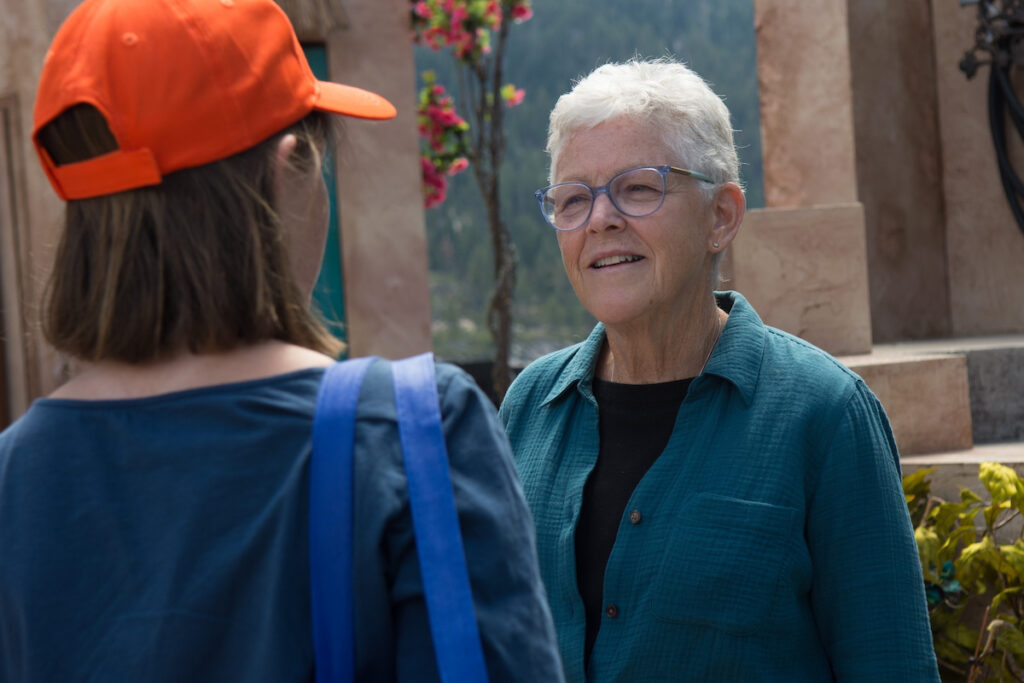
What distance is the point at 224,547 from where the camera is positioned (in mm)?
1033

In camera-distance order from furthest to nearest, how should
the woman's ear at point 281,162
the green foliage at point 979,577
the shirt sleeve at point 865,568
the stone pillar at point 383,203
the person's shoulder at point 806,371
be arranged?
the stone pillar at point 383,203 < the green foliage at point 979,577 < the person's shoulder at point 806,371 < the shirt sleeve at point 865,568 < the woman's ear at point 281,162

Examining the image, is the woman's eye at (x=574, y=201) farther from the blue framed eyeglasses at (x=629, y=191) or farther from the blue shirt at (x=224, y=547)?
the blue shirt at (x=224, y=547)

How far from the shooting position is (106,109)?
107 cm

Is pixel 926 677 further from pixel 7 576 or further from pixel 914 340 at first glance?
pixel 914 340

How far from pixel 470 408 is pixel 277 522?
0.20 m

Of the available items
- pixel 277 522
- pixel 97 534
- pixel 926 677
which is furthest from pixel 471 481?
pixel 926 677

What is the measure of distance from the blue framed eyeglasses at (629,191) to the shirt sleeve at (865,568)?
519 millimetres

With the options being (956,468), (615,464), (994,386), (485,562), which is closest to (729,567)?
(615,464)

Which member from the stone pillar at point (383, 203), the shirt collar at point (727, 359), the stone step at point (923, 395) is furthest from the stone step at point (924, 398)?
the stone pillar at point (383, 203)

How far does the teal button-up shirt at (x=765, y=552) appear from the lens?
6.07 ft

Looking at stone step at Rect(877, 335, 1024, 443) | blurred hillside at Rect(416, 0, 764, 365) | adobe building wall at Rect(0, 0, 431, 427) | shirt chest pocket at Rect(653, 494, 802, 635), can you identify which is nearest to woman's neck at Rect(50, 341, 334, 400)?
shirt chest pocket at Rect(653, 494, 802, 635)

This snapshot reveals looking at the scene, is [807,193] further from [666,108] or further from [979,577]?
[666,108]

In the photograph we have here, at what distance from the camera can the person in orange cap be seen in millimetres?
1029

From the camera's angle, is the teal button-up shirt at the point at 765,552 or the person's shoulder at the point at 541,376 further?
the person's shoulder at the point at 541,376
